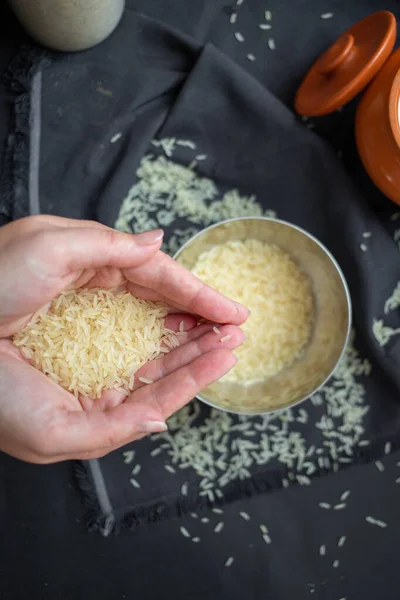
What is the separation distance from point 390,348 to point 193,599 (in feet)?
2.23

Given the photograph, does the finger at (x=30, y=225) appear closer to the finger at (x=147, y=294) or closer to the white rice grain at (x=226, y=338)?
the finger at (x=147, y=294)

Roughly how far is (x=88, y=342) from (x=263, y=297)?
0.38m

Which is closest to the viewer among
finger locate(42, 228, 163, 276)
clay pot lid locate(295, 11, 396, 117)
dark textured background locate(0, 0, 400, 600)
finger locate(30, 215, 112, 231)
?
finger locate(42, 228, 163, 276)

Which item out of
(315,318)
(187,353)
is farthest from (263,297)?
(187,353)

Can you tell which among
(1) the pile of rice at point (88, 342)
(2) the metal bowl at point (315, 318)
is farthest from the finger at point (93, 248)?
(2) the metal bowl at point (315, 318)

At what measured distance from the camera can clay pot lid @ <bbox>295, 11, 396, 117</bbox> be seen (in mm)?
1146

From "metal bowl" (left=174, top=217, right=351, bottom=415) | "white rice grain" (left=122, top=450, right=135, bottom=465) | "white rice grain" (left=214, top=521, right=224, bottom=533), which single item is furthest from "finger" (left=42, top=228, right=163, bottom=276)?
"white rice grain" (left=214, top=521, right=224, bottom=533)

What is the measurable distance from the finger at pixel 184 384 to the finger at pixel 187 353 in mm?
48

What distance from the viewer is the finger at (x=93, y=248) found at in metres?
0.93

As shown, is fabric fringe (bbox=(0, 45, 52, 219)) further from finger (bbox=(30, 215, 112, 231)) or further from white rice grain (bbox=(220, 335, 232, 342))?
white rice grain (bbox=(220, 335, 232, 342))

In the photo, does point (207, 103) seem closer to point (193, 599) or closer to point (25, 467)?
point (25, 467)

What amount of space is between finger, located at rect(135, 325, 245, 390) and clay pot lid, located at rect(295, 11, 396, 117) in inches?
19.8

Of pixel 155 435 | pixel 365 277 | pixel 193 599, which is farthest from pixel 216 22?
pixel 193 599

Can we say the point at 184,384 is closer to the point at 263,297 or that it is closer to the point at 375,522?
the point at 263,297
